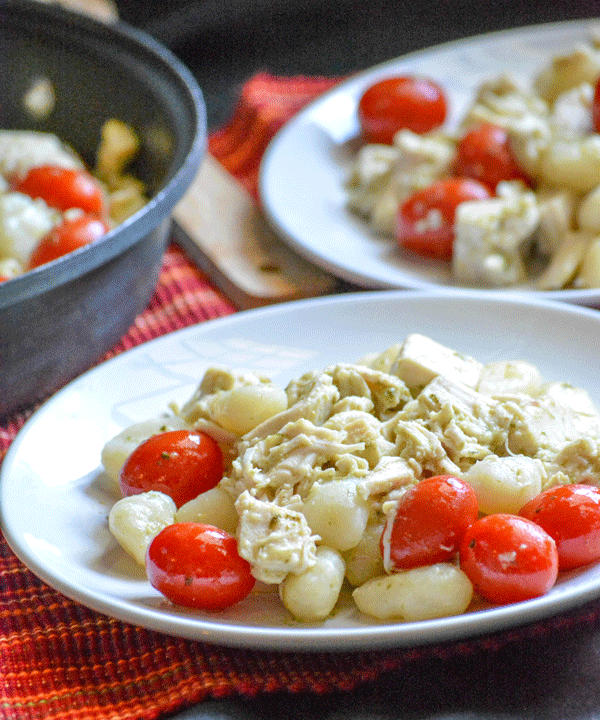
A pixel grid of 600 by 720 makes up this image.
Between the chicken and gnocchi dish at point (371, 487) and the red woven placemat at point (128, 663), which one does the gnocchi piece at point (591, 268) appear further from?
the red woven placemat at point (128, 663)

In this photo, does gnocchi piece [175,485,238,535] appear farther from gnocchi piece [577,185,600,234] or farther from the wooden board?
gnocchi piece [577,185,600,234]

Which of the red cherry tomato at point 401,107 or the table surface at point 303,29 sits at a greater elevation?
the red cherry tomato at point 401,107

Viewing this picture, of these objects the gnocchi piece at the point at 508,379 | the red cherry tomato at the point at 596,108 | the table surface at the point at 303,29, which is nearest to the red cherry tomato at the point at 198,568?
the gnocchi piece at the point at 508,379

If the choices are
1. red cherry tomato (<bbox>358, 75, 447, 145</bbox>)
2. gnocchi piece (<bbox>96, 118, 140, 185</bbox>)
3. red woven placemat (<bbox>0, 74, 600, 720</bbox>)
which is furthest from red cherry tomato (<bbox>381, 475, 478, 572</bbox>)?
red cherry tomato (<bbox>358, 75, 447, 145</bbox>)

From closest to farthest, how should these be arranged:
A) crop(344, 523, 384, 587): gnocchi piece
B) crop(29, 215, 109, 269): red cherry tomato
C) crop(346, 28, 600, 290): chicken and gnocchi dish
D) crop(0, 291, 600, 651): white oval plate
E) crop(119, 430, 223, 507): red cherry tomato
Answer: crop(0, 291, 600, 651): white oval plate
crop(344, 523, 384, 587): gnocchi piece
crop(119, 430, 223, 507): red cherry tomato
crop(29, 215, 109, 269): red cherry tomato
crop(346, 28, 600, 290): chicken and gnocchi dish

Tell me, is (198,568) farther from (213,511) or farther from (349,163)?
(349,163)

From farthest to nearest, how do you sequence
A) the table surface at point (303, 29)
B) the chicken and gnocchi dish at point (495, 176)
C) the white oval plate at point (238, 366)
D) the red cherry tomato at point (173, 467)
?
the table surface at point (303, 29)
the chicken and gnocchi dish at point (495, 176)
the red cherry tomato at point (173, 467)
the white oval plate at point (238, 366)
